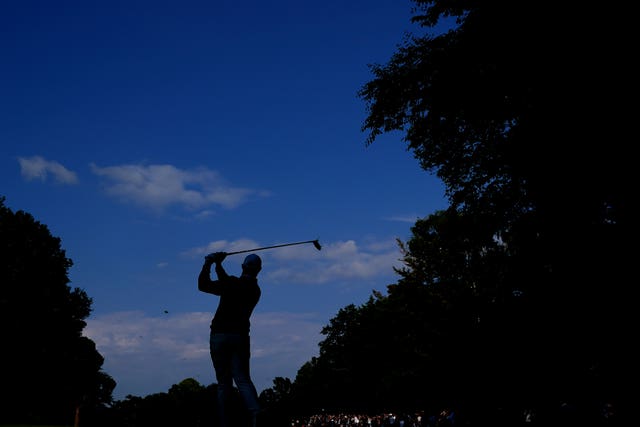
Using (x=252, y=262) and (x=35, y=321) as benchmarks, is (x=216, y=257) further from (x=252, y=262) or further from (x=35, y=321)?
(x=35, y=321)

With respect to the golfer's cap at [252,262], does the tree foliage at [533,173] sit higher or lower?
higher

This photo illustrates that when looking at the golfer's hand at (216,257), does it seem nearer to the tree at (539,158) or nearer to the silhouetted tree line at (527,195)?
the silhouetted tree line at (527,195)

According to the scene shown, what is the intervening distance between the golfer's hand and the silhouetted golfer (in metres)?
0.06

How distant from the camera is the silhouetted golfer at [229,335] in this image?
533 cm

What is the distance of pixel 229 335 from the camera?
17.6 feet

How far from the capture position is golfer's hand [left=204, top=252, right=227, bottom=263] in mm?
5684

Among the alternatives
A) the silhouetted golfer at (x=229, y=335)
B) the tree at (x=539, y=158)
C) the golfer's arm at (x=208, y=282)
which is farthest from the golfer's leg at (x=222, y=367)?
the tree at (x=539, y=158)

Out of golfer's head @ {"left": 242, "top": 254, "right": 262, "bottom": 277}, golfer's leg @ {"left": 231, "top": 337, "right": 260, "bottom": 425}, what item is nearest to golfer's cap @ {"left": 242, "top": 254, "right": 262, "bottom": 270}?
golfer's head @ {"left": 242, "top": 254, "right": 262, "bottom": 277}

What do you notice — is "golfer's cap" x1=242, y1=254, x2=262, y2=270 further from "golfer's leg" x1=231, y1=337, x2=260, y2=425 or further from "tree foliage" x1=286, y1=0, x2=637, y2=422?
"tree foliage" x1=286, y1=0, x2=637, y2=422

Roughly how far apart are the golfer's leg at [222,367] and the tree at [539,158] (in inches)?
419

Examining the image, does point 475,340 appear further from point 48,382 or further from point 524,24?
point 48,382

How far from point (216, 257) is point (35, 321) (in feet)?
138

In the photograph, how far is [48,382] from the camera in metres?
43.9

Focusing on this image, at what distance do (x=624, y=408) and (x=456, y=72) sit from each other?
9.84 m
